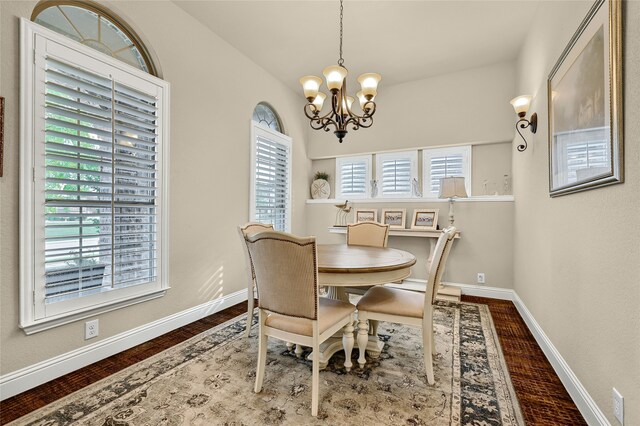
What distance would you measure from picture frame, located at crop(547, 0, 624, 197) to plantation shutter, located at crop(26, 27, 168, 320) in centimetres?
304

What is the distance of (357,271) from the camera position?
1.86 m

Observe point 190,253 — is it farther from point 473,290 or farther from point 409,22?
point 473,290

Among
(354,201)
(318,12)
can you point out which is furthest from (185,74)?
(354,201)

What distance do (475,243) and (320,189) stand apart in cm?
243

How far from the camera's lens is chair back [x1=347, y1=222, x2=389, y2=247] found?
322 centimetres

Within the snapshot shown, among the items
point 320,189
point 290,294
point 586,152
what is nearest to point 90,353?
point 290,294

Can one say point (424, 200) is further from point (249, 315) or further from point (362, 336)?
point (249, 315)

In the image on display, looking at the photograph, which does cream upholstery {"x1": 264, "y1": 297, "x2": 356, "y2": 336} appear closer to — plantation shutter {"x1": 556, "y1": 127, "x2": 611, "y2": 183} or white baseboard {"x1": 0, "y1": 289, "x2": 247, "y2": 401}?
white baseboard {"x1": 0, "y1": 289, "x2": 247, "y2": 401}

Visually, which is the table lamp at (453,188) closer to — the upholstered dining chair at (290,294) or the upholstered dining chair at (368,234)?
the upholstered dining chair at (368,234)

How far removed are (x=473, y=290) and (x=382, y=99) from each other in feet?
9.78

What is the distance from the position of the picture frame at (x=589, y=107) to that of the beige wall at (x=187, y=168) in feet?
10.0

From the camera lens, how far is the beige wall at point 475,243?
380 centimetres

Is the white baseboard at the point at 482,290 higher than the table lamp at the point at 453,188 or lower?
lower

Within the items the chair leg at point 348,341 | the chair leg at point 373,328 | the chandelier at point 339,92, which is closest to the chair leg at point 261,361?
the chair leg at point 348,341
